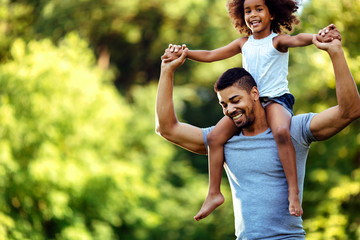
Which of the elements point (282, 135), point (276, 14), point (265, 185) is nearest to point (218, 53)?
point (276, 14)

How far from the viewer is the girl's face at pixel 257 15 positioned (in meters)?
2.75

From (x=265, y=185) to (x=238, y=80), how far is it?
1.56 feet

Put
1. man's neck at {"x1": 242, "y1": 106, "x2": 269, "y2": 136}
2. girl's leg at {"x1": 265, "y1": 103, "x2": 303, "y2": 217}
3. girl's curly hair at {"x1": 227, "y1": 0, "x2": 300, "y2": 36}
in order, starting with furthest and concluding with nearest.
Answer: girl's curly hair at {"x1": 227, "y1": 0, "x2": 300, "y2": 36}
man's neck at {"x1": 242, "y1": 106, "x2": 269, "y2": 136}
girl's leg at {"x1": 265, "y1": 103, "x2": 303, "y2": 217}

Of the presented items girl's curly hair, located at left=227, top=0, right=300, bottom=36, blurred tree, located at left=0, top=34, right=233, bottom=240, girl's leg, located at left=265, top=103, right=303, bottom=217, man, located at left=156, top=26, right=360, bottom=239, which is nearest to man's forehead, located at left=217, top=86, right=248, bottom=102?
man, located at left=156, top=26, right=360, bottom=239

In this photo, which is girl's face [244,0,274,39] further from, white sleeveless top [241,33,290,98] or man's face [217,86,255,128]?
man's face [217,86,255,128]

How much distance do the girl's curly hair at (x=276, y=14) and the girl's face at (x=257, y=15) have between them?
4cm

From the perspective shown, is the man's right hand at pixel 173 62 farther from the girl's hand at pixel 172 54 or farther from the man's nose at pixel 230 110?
the man's nose at pixel 230 110

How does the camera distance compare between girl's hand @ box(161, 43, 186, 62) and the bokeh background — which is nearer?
girl's hand @ box(161, 43, 186, 62)

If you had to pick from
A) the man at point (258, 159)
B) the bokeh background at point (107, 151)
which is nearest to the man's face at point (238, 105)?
the man at point (258, 159)

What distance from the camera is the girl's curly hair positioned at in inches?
111

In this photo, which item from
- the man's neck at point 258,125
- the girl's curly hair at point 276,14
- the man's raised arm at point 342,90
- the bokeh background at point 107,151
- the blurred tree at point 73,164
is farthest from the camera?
the blurred tree at point 73,164

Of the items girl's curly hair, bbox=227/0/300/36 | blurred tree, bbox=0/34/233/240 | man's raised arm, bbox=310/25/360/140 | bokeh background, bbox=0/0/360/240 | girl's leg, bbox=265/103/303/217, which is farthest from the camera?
blurred tree, bbox=0/34/233/240

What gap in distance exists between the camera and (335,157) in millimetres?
11500

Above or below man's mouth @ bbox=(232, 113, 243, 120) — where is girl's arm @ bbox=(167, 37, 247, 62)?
above
